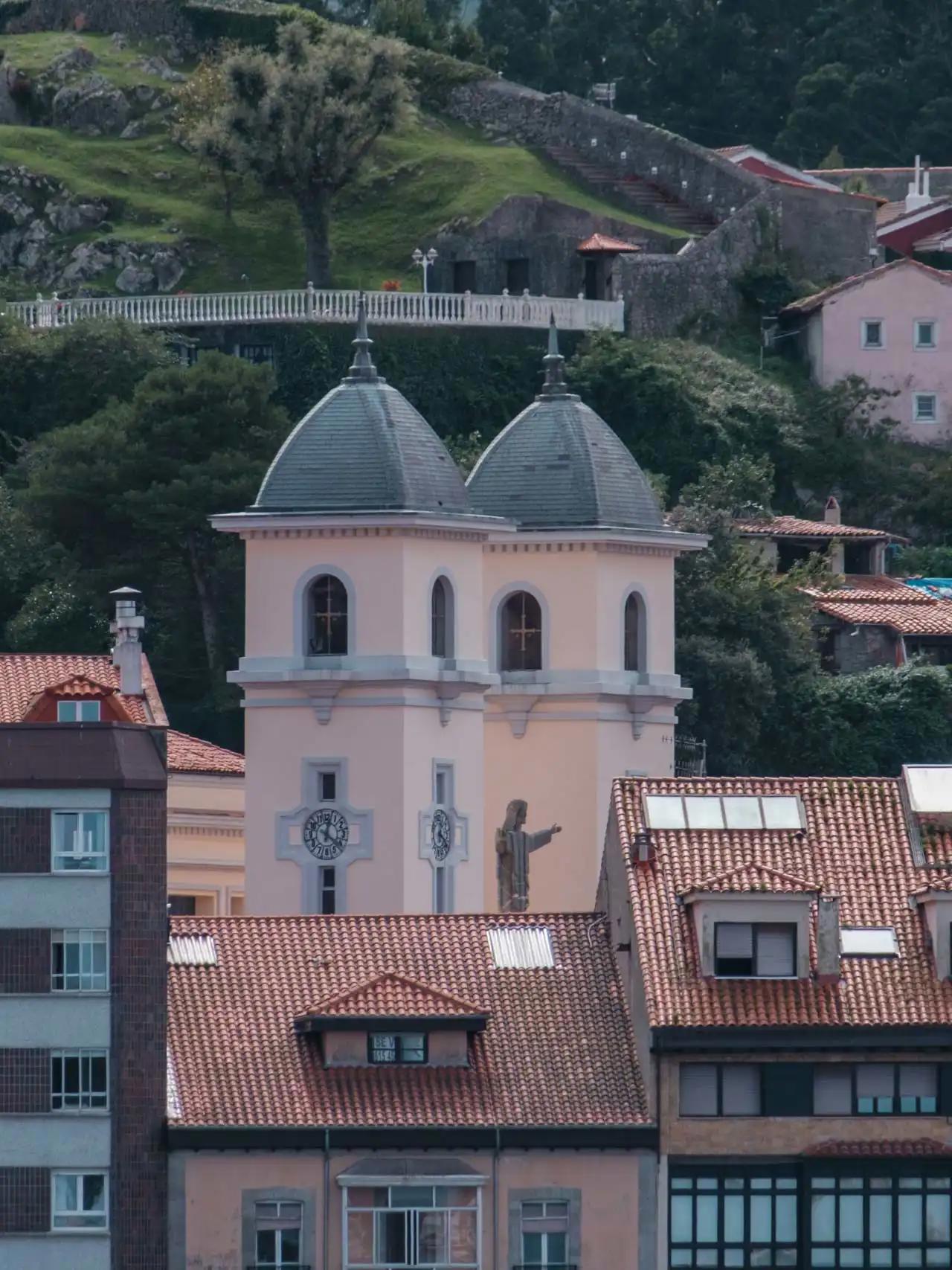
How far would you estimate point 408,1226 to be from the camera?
74562 millimetres

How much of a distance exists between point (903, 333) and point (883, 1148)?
64.1 meters

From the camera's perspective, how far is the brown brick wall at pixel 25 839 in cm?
7575

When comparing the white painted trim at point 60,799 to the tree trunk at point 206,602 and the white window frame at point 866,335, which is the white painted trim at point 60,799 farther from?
the white window frame at point 866,335

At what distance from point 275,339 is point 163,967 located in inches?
2128

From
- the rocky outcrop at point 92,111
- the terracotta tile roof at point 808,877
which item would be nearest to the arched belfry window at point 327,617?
the terracotta tile roof at point 808,877

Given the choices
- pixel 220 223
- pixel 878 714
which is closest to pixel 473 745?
pixel 878 714

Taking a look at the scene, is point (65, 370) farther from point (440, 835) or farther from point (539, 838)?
point (440, 835)

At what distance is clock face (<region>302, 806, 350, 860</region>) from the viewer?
91938 millimetres

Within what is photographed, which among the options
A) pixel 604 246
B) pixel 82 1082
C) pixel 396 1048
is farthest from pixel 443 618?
pixel 604 246

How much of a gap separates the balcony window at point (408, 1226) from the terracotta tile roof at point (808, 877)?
12.6 feet

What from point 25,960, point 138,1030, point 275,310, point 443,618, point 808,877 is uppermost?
point 275,310

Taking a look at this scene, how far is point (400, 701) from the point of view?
303ft

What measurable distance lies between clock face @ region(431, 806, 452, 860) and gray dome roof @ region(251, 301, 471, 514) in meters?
5.28

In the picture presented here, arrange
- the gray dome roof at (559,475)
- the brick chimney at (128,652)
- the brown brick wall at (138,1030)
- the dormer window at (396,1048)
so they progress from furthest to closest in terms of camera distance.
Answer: the gray dome roof at (559,475), the brick chimney at (128,652), the dormer window at (396,1048), the brown brick wall at (138,1030)
